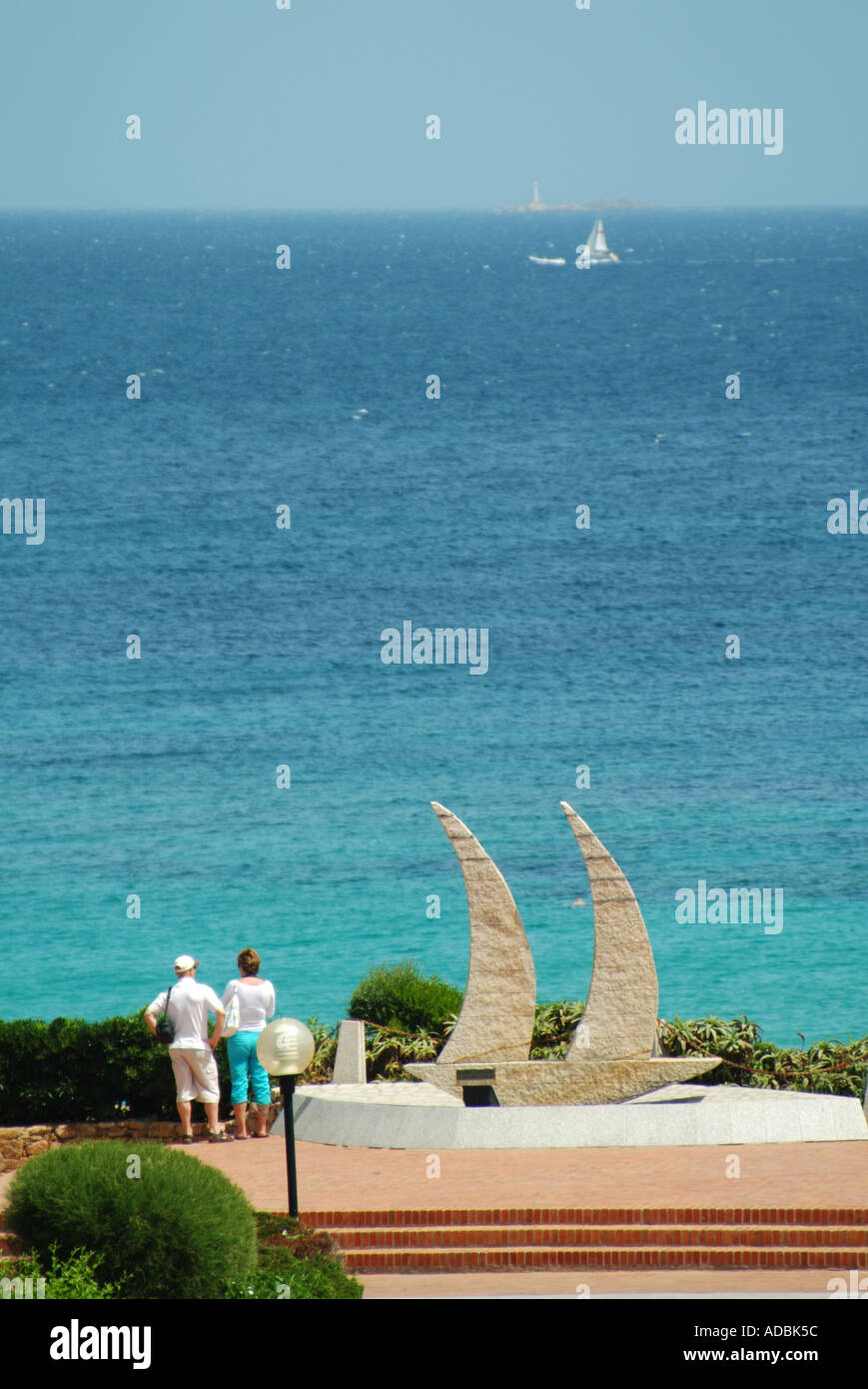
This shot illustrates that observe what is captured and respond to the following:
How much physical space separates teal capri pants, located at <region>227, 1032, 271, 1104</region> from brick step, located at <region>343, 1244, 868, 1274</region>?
3104 mm

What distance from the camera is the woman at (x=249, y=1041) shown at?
1745 cm

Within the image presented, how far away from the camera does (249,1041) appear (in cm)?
1759

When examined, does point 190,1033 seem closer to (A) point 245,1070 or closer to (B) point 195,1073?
(B) point 195,1073

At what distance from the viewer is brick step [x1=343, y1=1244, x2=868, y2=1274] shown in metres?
14.8

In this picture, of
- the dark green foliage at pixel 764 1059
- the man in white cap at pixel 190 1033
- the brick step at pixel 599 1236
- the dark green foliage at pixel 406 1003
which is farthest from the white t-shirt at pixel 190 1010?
the dark green foliage at pixel 764 1059

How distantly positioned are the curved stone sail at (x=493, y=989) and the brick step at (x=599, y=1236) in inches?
138

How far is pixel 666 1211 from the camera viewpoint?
49.9 feet

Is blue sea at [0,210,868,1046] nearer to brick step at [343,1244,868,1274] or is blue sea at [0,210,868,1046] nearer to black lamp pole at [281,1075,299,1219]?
brick step at [343,1244,868,1274]

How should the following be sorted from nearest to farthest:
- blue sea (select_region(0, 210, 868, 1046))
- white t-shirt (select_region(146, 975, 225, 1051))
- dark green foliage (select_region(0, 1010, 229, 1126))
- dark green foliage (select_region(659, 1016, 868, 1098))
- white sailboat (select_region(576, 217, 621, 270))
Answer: white t-shirt (select_region(146, 975, 225, 1051)) → dark green foliage (select_region(0, 1010, 229, 1126)) → dark green foliage (select_region(659, 1016, 868, 1098)) → blue sea (select_region(0, 210, 868, 1046)) → white sailboat (select_region(576, 217, 621, 270))

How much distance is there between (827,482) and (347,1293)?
66473mm

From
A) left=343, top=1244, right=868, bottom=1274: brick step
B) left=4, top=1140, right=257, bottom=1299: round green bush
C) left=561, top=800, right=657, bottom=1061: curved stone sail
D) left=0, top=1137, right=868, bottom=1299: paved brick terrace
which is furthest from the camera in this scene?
left=561, top=800, right=657, bottom=1061: curved stone sail

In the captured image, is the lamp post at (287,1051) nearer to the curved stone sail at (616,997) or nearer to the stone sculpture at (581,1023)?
the stone sculpture at (581,1023)

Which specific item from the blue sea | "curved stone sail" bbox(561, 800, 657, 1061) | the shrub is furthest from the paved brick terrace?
the blue sea
